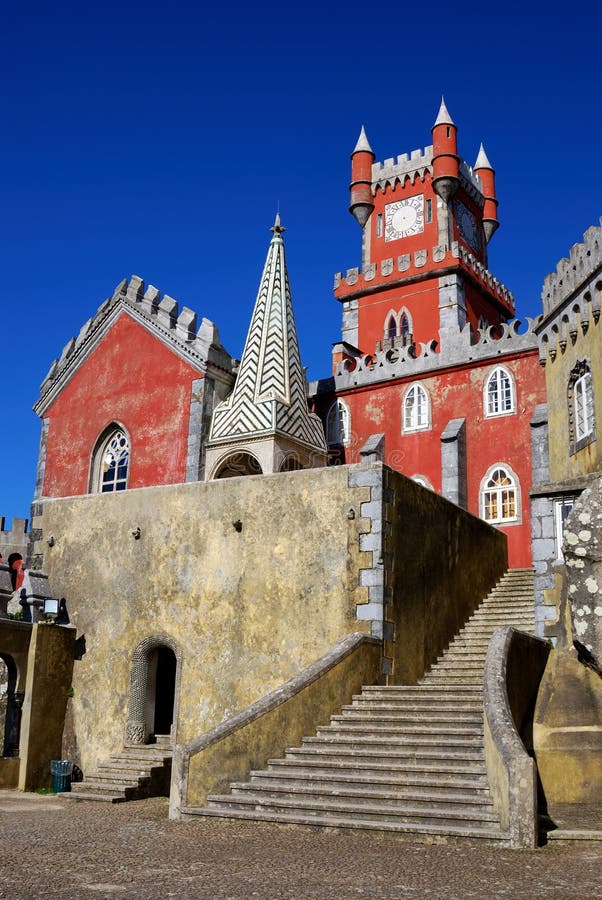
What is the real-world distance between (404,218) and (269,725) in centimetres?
2943

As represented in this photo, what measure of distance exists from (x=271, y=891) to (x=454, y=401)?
20.0 m

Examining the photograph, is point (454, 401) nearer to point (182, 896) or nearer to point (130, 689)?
point (130, 689)

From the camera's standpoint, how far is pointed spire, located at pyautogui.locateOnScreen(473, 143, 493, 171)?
40750 millimetres

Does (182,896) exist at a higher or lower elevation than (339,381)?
lower

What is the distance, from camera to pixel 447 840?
27.8ft

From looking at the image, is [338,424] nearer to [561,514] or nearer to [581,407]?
[581,407]

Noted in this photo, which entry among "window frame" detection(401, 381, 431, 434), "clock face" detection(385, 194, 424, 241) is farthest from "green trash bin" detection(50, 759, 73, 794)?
"clock face" detection(385, 194, 424, 241)

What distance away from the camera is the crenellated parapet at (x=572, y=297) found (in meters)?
15.9

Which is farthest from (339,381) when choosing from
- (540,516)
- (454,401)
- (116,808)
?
(116,808)

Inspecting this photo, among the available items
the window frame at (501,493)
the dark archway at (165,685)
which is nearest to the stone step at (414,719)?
the dark archway at (165,685)

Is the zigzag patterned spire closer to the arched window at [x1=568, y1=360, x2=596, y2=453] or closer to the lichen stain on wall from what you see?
the lichen stain on wall

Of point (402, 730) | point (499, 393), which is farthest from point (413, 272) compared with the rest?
point (402, 730)

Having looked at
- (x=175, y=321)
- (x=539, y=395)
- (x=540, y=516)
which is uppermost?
(x=175, y=321)

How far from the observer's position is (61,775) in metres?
14.7
